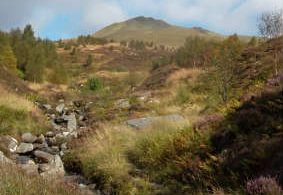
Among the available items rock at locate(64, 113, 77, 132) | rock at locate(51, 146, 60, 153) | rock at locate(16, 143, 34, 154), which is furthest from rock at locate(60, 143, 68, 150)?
rock at locate(64, 113, 77, 132)

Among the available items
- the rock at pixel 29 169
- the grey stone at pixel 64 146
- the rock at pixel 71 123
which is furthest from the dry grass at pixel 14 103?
the rock at pixel 29 169

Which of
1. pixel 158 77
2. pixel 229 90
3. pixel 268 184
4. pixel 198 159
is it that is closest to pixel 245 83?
pixel 229 90

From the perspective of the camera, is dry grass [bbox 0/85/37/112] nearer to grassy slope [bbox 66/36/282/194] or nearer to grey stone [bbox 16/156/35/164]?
grey stone [bbox 16/156/35/164]

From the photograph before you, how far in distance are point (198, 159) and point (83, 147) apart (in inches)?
203

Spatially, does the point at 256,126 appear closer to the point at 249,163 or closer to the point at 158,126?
the point at 249,163

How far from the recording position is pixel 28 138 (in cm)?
1883

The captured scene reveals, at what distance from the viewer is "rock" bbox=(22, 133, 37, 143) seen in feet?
61.2

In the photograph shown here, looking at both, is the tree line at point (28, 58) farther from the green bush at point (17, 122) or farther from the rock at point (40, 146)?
the rock at point (40, 146)

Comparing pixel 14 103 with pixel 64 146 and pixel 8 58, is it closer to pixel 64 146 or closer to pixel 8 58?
pixel 64 146

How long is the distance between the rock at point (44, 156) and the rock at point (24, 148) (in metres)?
0.71

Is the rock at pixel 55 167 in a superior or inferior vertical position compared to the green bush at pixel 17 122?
inferior

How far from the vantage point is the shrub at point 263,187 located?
694 cm

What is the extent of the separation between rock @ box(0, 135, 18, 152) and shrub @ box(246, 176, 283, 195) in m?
9.85

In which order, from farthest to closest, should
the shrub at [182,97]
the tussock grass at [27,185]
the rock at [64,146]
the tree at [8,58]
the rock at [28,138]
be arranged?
the tree at [8,58]
the shrub at [182,97]
the rock at [28,138]
the rock at [64,146]
the tussock grass at [27,185]
